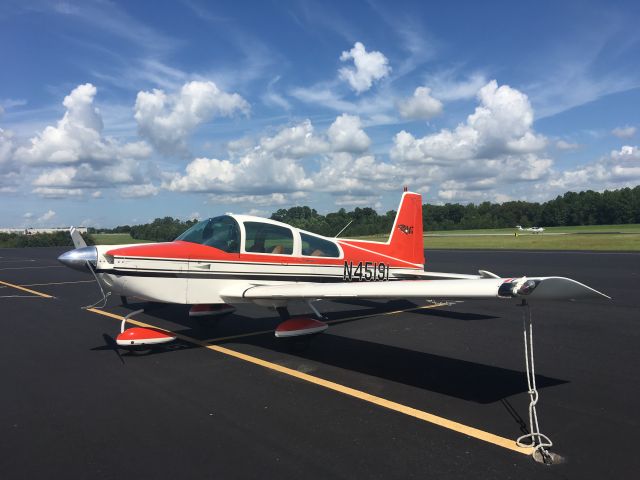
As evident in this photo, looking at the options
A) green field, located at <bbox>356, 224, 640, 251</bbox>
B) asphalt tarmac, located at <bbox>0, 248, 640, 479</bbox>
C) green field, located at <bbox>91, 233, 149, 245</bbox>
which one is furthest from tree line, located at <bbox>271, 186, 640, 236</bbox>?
asphalt tarmac, located at <bbox>0, 248, 640, 479</bbox>

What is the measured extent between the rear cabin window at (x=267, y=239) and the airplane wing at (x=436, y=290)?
2.16ft

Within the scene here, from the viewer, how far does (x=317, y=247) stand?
25.4ft

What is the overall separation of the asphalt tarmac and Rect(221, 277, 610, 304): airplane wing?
2.90 ft

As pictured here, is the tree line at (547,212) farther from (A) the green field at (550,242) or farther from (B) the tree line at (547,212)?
(A) the green field at (550,242)

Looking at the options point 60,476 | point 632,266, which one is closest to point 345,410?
point 60,476

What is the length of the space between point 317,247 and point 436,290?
363 cm

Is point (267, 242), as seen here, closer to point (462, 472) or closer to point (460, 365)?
point (460, 365)

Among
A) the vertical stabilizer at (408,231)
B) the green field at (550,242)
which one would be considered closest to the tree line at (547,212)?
Answer: the green field at (550,242)

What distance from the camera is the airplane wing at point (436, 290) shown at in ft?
11.4

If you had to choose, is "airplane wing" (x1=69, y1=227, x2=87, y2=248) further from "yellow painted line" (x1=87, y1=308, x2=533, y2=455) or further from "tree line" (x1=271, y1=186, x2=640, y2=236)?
"tree line" (x1=271, y1=186, x2=640, y2=236)

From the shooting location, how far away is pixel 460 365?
559 cm

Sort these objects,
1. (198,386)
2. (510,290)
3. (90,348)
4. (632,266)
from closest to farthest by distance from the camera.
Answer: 1. (510,290)
2. (198,386)
3. (90,348)
4. (632,266)

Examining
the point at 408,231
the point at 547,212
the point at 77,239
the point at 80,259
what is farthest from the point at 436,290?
the point at 547,212

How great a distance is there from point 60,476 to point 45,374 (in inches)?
111
